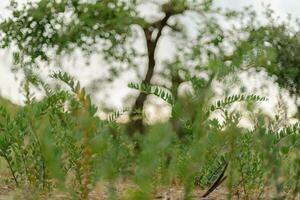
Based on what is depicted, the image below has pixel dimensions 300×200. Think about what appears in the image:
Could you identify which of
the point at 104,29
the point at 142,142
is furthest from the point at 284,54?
the point at 142,142

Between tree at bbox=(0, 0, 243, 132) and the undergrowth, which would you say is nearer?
the undergrowth

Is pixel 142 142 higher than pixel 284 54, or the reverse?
pixel 284 54

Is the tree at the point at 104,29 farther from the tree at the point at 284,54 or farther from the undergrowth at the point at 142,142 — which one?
the undergrowth at the point at 142,142

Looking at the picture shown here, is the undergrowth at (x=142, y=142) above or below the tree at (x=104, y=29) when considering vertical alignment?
below

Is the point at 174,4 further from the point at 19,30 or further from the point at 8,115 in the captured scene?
the point at 8,115

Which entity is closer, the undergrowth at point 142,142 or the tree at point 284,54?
the undergrowth at point 142,142

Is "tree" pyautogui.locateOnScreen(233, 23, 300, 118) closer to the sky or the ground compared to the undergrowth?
closer to the sky

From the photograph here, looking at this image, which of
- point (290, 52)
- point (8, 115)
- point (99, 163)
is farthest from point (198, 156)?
point (290, 52)

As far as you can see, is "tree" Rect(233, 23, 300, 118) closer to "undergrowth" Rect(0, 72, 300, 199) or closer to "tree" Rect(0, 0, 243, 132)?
"tree" Rect(0, 0, 243, 132)

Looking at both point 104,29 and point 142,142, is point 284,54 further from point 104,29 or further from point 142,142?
point 142,142

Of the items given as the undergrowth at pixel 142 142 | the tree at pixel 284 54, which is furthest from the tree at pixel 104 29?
the undergrowth at pixel 142 142

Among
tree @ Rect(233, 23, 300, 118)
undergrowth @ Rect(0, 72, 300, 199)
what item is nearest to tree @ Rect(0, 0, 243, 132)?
tree @ Rect(233, 23, 300, 118)

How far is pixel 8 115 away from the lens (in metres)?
3.69

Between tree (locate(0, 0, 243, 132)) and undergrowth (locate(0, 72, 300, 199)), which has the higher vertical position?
tree (locate(0, 0, 243, 132))
